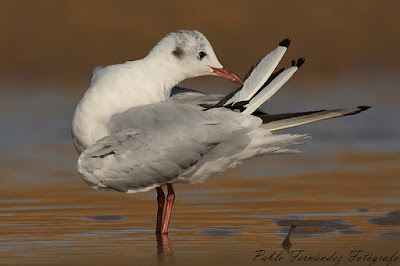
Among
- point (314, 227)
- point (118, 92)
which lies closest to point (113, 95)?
point (118, 92)

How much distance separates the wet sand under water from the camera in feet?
27.2

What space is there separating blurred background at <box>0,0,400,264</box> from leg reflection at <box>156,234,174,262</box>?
4.98 metres

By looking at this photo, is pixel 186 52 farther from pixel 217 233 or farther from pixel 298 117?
pixel 217 233

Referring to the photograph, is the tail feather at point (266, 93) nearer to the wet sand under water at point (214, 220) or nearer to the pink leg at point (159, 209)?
the wet sand under water at point (214, 220)

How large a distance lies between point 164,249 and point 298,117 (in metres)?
1.43

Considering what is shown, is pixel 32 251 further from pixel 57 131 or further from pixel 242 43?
pixel 242 43

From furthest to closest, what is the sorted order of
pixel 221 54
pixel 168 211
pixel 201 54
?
pixel 221 54
pixel 168 211
pixel 201 54

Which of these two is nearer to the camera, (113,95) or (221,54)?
(113,95)

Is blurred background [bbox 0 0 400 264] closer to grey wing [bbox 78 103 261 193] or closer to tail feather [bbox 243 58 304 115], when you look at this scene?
tail feather [bbox 243 58 304 115]

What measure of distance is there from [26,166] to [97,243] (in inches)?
189

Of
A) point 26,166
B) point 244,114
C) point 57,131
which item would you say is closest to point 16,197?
point 26,166

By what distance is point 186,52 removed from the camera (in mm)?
9125

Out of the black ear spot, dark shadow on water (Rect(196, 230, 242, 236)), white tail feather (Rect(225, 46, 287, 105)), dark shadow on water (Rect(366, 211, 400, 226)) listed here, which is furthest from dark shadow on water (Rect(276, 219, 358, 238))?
the black ear spot

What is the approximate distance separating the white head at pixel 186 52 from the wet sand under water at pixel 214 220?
1.32 metres
